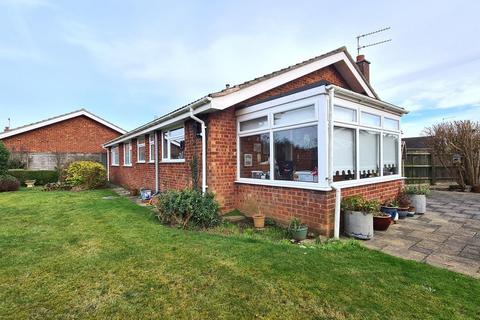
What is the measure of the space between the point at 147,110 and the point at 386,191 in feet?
73.2

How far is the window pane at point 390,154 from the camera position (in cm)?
771

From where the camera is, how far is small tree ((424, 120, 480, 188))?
1250 cm

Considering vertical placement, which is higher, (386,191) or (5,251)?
(386,191)

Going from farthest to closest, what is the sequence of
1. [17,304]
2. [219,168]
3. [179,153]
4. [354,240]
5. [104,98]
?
1. [104,98]
2. [179,153]
3. [219,168]
4. [354,240]
5. [17,304]

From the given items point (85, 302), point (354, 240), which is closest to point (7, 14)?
point (85, 302)

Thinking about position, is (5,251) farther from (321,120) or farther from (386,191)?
(386,191)

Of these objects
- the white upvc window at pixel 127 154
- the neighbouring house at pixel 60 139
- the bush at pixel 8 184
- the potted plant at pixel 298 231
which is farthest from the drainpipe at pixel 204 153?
the neighbouring house at pixel 60 139

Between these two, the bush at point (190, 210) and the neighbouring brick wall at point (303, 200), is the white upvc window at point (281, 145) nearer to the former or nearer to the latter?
the neighbouring brick wall at point (303, 200)

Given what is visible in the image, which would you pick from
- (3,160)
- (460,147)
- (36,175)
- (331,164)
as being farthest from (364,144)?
(36,175)

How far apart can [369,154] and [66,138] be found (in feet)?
74.5

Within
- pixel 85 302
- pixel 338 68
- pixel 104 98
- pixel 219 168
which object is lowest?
pixel 85 302

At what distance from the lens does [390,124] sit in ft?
25.9

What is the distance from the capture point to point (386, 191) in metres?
7.64

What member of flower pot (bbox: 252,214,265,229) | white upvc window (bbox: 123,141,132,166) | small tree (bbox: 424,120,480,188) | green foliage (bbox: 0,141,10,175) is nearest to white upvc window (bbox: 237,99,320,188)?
flower pot (bbox: 252,214,265,229)
